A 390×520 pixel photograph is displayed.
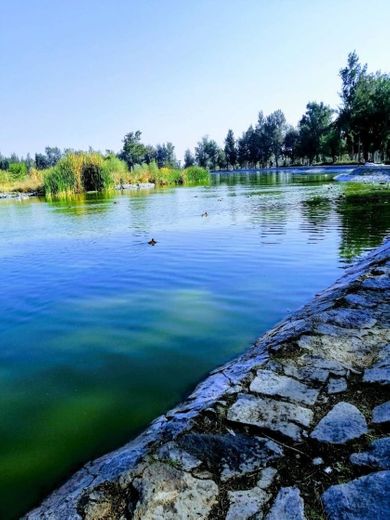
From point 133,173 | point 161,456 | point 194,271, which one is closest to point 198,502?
point 161,456

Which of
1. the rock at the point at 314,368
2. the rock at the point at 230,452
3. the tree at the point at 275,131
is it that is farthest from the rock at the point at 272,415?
the tree at the point at 275,131

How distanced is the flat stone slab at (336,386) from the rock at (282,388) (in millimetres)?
101

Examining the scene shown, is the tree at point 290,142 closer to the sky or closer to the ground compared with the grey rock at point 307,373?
closer to the sky

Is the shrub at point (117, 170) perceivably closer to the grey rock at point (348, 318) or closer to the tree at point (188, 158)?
the grey rock at point (348, 318)

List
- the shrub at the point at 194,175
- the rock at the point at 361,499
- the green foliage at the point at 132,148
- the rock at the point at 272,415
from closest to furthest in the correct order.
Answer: the rock at the point at 361,499 < the rock at the point at 272,415 < the shrub at the point at 194,175 < the green foliage at the point at 132,148

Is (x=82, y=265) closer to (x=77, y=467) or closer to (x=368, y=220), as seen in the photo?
(x=77, y=467)

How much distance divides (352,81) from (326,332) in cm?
6067

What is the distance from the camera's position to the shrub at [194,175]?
51.8 m

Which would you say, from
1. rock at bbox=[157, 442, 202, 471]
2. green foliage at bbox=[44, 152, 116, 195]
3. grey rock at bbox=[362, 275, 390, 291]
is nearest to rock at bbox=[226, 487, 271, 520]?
rock at bbox=[157, 442, 202, 471]

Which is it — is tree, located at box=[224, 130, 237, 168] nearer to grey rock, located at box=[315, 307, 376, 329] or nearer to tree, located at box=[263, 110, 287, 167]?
tree, located at box=[263, 110, 287, 167]

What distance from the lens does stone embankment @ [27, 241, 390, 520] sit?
5.36 feet

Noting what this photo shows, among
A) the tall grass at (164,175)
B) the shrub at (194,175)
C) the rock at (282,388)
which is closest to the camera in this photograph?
the rock at (282,388)

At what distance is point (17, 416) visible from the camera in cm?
299

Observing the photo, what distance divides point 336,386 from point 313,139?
3008 inches
